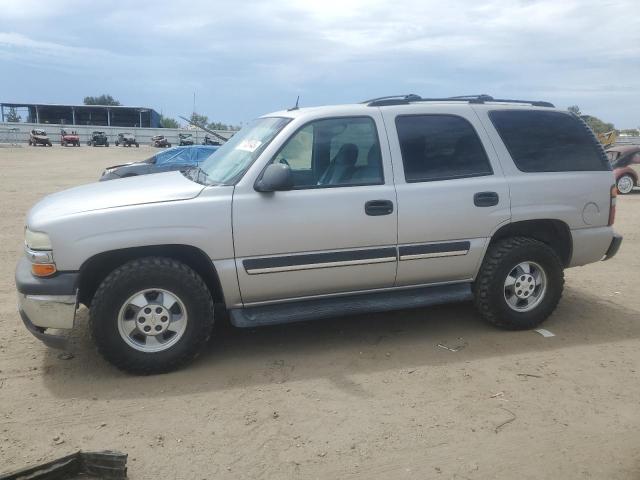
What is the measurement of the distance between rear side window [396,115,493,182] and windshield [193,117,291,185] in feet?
3.27

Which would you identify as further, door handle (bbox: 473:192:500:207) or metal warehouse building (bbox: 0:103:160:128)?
metal warehouse building (bbox: 0:103:160:128)

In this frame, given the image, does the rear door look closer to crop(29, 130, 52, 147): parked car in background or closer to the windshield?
the windshield

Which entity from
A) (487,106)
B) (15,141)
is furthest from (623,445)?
(15,141)

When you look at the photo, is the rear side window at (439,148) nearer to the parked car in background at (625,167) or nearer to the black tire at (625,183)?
the parked car in background at (625,167)

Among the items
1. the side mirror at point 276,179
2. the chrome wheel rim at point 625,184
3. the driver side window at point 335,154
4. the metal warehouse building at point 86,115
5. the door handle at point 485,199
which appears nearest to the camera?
the side mirror at point 276,179

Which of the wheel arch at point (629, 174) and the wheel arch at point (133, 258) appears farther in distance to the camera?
the wheel arch at point (629, 174)

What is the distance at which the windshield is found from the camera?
14.0 feet

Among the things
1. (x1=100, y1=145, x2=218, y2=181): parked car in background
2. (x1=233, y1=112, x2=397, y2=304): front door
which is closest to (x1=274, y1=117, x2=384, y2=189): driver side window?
(x1=233, y1=112, x2=397, y2=304): front door

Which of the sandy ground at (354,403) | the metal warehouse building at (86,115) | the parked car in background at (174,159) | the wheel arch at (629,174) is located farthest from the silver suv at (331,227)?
the metal warehouse building at (86,115)

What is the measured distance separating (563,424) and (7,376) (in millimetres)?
3727

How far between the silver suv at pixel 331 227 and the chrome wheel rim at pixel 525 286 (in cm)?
1

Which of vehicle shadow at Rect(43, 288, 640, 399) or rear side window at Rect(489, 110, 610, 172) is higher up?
rear side window at Rect(489, 110, 610, 172)

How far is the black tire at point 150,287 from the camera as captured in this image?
3.84 meters

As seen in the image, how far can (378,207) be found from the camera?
169 inches
